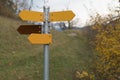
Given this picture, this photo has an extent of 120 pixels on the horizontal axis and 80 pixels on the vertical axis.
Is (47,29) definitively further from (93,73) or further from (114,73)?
(93,73)

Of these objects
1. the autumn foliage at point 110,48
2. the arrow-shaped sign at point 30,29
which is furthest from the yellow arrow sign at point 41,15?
→ the autumn foliage at point 110,48

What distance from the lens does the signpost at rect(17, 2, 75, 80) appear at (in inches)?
306

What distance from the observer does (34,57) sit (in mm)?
21031

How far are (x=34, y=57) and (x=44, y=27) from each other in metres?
13.2

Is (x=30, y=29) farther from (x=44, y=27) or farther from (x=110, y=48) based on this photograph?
(x=110, y=48)

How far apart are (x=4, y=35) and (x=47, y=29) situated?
17.2m

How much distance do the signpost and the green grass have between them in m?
9.16

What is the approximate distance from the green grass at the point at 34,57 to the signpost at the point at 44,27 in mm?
9157

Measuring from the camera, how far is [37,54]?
2169cm

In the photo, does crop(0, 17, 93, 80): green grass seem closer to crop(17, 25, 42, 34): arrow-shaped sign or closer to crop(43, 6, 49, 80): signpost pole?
crop(17, 25, 42, 34): arrow-shaped sign

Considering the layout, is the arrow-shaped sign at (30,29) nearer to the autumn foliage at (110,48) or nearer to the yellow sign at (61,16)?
the yellow sign at (61,16)

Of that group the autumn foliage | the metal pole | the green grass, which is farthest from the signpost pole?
the green grass

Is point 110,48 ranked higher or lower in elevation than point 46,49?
lower

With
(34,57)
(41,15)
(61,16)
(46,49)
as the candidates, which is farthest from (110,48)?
(46,49)
